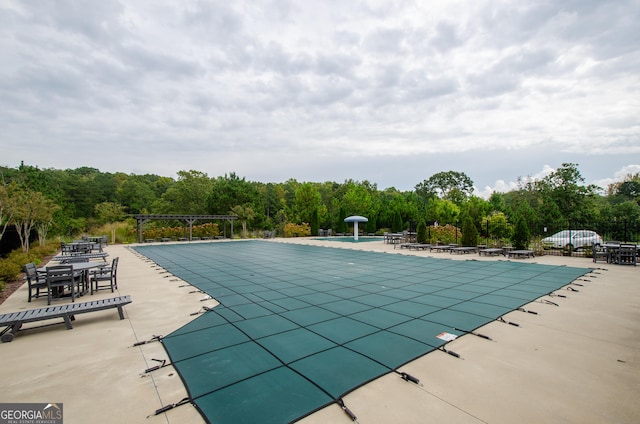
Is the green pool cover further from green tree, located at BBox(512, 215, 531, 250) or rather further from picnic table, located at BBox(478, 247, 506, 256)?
green tree, located at BBox(512, 215, 531, 250)

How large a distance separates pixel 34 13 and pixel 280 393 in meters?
13.0

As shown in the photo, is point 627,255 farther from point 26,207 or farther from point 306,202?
point 306,202

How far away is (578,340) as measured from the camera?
375 cm

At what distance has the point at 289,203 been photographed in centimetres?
4997

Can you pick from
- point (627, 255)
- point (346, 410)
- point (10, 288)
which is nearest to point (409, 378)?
point (346, 410)

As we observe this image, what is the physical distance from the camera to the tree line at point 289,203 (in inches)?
622

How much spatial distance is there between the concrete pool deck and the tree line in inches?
321

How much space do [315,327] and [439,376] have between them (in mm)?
1895

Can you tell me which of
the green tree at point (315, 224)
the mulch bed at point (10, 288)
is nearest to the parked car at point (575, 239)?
the green tree at point (315, 224)

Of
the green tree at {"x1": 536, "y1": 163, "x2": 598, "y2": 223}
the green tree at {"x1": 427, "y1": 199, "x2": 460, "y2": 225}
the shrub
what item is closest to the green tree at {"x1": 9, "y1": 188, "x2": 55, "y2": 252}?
the shrub

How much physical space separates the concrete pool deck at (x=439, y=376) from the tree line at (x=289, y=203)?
8160 millimetres

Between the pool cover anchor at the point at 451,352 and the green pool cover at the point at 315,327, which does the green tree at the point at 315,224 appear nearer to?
the green pool cover at the point at 315,327

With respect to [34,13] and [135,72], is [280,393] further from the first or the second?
[135,72]

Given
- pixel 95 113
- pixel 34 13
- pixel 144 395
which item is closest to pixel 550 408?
pixel 144 395
